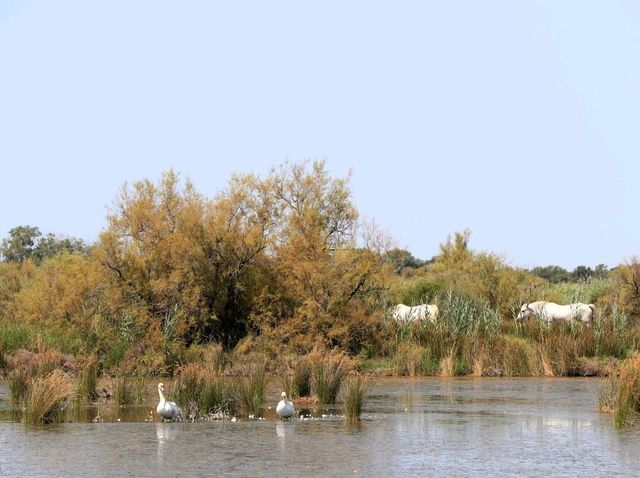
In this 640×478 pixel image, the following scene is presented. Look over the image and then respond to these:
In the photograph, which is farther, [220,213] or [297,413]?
[220,213]

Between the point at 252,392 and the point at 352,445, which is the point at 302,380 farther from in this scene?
the point at 352,445

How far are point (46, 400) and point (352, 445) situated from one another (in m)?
5.00

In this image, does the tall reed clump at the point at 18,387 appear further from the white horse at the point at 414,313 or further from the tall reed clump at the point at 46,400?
the white horse at the point at 414,313

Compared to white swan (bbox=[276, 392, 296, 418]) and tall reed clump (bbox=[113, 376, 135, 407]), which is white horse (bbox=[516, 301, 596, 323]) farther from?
white swan (bbox=[276, 392, 296, 418])

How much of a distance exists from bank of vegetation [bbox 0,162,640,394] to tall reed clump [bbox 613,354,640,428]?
29.8 feet

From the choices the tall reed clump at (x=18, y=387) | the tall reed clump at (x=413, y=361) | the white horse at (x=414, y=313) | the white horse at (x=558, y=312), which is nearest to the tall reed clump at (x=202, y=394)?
the tall reed clump at (x=18, y=387)

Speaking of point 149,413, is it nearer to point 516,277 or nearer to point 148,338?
point 148,338

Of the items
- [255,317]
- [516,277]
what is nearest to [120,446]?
[255,317]

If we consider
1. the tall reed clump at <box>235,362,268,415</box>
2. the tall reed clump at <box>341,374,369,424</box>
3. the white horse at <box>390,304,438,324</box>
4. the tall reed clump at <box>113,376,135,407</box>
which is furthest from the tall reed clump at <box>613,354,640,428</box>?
the white horse at <box>390,304,438,324</box>

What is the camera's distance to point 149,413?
59.6 ft

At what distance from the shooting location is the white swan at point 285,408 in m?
16.9

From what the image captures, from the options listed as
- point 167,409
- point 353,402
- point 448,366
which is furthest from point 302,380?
point 448,366

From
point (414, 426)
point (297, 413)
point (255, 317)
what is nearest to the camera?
point (414, 426)

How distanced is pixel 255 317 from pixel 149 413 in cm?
1087
